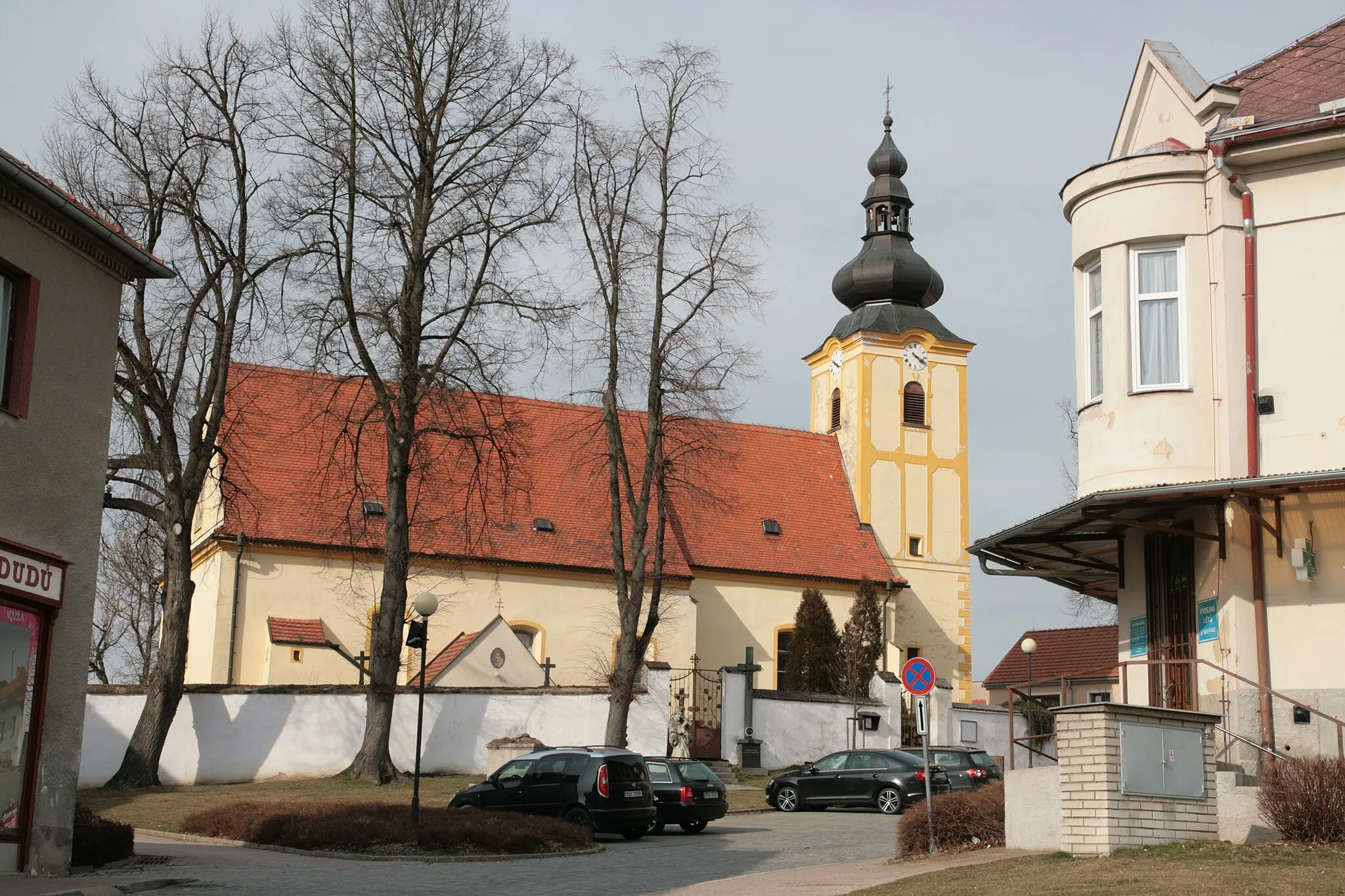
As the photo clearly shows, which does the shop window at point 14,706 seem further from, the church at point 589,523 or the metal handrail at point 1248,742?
the church at point 589,523

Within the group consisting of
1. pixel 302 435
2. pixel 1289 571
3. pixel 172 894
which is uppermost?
pixel 302 435

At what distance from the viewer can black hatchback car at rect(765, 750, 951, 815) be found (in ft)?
90.4

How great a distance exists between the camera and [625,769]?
2245 centimetres

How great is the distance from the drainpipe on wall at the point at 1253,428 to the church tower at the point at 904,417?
97.8 feet

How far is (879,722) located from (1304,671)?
73.1ft

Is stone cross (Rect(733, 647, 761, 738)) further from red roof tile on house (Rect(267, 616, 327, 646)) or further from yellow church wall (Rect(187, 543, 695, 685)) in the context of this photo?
red roof tile on house (Rect(267, 616, 327, 646))

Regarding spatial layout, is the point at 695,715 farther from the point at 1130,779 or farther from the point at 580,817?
the point at 1130,779

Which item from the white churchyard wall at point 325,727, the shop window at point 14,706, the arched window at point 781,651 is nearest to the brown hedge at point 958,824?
the shop window at point 14,706

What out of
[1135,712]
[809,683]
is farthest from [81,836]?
[809,683]

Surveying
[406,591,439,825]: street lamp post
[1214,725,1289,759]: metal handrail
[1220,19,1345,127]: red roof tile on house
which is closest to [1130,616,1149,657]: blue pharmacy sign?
[1214,725,1289,759]: metal handrail

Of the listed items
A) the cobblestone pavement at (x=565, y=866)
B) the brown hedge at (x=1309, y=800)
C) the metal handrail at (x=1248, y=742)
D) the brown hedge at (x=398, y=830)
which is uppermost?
the metal handrail at (x=1248, y=742)

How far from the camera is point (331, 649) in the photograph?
3866 cm

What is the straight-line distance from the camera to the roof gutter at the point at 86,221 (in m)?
14.4

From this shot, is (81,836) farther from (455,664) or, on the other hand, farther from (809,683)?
(809,683)
